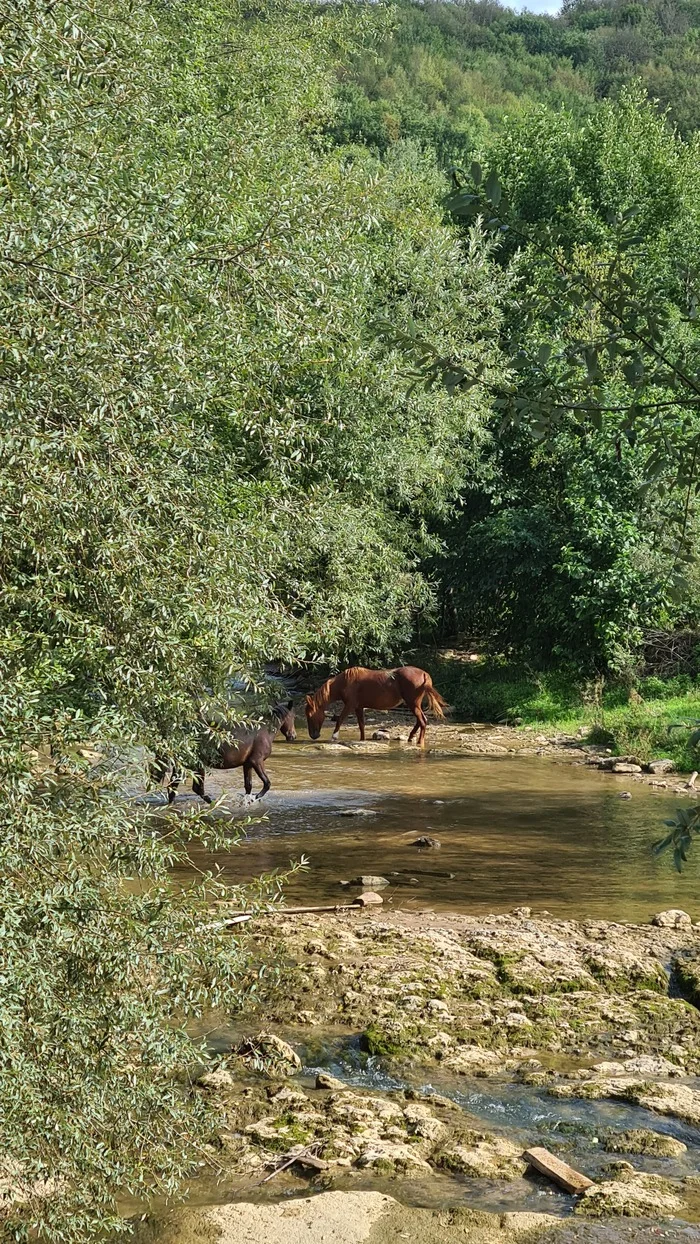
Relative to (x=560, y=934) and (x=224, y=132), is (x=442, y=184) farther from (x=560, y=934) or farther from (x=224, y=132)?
(x=560, y=934)


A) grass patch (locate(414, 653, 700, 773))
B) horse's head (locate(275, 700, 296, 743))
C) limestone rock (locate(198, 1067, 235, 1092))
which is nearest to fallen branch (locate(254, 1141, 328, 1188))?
limestone rock (locate(198, 1067, 235, 1092))

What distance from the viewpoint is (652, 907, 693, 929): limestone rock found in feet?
37.5

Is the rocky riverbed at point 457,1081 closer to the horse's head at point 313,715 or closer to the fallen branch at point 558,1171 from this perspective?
the fallen branch at point 558,1171

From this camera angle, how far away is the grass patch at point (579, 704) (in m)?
22.5

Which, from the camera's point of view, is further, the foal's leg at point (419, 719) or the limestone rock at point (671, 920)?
the foal's leg at point (419, 719)

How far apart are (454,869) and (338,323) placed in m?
6.40

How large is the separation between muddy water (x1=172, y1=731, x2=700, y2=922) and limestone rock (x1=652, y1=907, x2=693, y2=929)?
0.37 meters

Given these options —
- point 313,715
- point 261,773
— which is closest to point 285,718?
point 261,773

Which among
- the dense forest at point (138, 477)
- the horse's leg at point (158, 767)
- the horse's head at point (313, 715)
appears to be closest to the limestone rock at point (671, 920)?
the dense forest at point (138, 477)

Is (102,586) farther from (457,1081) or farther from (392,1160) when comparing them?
(457,1081)

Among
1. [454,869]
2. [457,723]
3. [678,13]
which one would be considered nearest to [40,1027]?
[454,869]

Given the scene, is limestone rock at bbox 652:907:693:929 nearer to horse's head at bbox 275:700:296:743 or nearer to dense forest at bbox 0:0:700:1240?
dense forest at bbox 0:0:700:1240

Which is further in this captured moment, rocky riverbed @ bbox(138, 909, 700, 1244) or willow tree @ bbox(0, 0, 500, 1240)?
rocky riverbed @ bbox(138, 909, 700, 1244)

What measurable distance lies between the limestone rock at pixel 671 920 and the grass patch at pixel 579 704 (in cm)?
941
